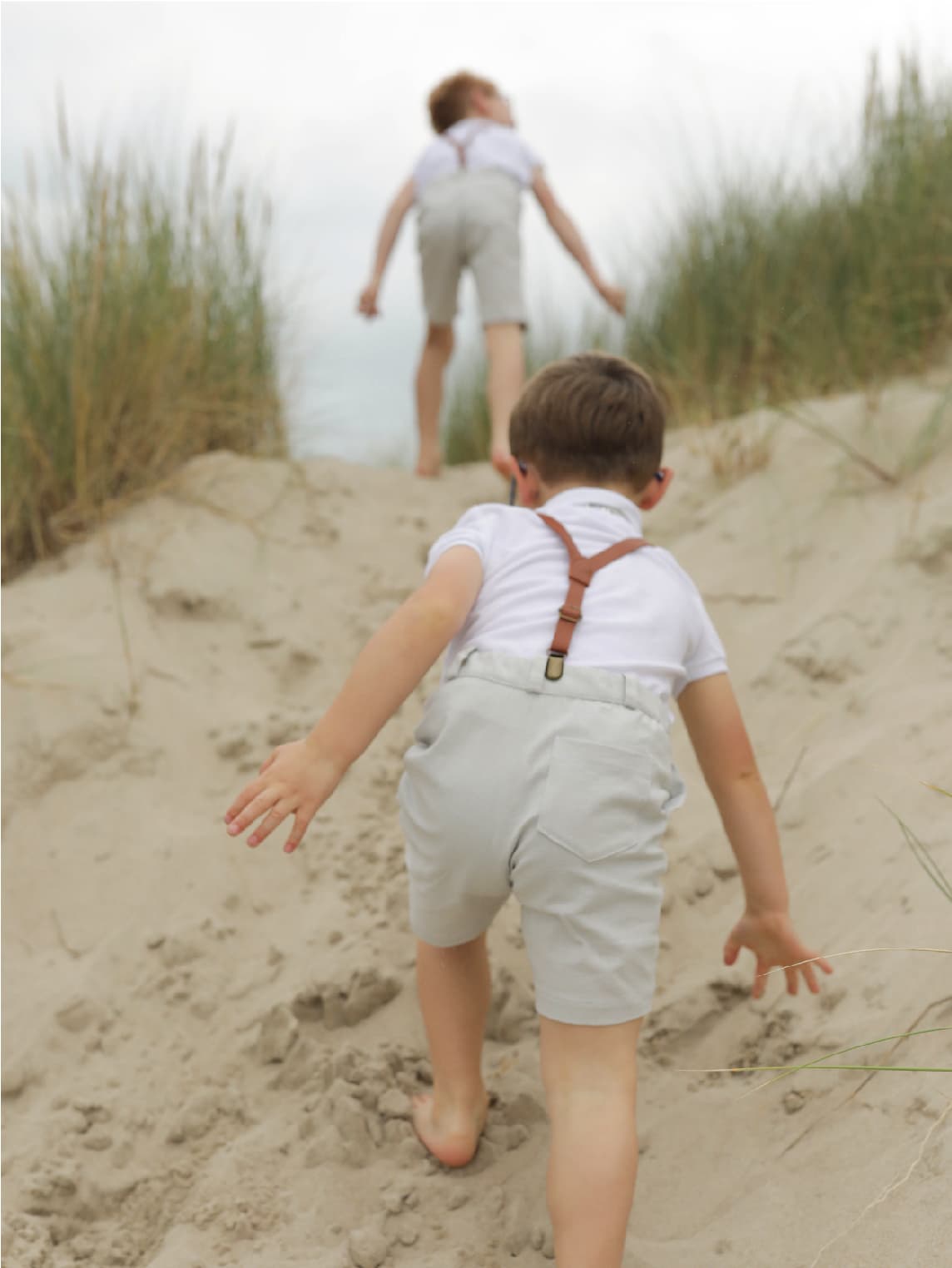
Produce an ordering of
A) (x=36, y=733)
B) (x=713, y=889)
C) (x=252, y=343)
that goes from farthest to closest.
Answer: (x=252, y=343), (x=36, y=733), (x=713, y=889)

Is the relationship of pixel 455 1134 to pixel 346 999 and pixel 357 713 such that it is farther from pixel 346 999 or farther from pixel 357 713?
pixel 357 713

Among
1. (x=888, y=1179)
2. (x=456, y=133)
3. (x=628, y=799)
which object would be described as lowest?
(x=888, y=1179)

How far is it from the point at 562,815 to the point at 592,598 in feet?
1.09

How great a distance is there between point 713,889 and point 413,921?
851mm

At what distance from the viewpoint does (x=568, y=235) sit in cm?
457

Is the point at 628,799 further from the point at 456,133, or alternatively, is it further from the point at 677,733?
the point at 456,133

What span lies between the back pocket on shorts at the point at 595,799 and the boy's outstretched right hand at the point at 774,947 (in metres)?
0.35

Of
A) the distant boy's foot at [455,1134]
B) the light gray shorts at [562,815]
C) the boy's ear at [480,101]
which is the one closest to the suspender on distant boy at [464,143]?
the boy's ear at [480,101]

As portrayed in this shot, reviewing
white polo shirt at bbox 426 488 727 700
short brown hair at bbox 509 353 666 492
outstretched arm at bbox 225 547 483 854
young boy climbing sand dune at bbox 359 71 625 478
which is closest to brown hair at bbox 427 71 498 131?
young boy climbing sand dune at bbox 359 71 625 478

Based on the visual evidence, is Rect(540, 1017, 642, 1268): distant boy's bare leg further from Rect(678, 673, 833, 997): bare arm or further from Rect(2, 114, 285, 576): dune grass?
Rect(2, 114, 285, 576): dune grass

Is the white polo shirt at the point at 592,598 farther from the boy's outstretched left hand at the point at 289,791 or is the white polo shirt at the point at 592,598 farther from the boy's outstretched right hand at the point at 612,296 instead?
the boy's outstretched right hand at the point at 612,296

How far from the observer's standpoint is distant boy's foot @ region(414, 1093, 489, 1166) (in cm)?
191

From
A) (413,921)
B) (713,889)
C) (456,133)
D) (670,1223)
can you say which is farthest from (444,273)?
(670,1223)

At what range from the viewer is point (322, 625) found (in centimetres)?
358
